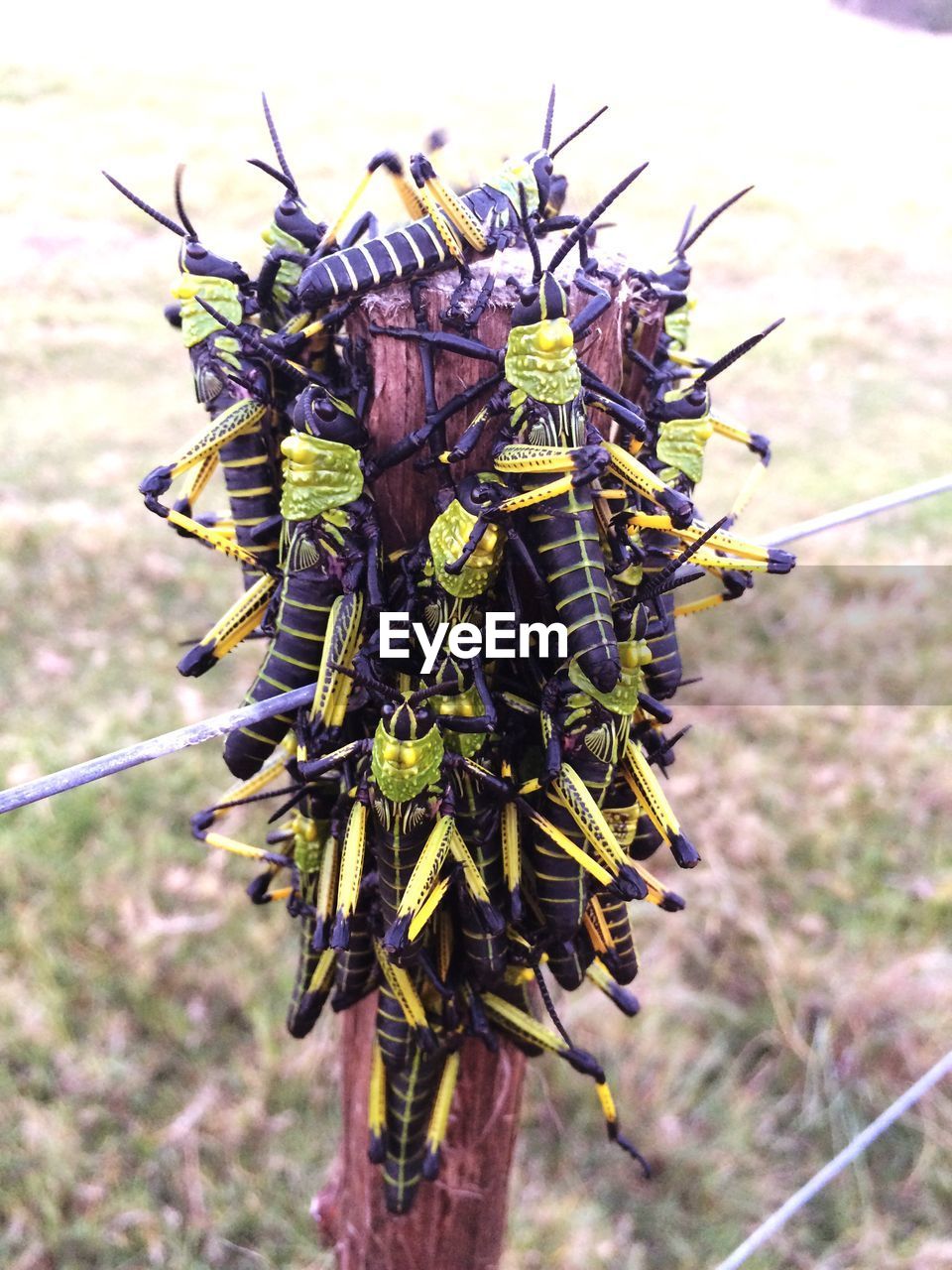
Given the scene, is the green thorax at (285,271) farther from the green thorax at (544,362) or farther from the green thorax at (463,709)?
the green thorax at (463,709)

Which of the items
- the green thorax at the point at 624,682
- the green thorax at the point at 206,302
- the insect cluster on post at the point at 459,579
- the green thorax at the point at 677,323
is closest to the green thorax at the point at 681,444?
the insect cluster on post at the point at 459,579

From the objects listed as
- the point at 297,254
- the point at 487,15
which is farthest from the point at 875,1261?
the point at 487,15

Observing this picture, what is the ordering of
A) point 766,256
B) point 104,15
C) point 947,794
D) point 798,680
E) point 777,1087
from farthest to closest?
→ point 104,15 → point 766,256 → point 798,680 → point 947,794 → point 777,1087

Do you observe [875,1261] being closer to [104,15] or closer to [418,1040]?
[418,1040]

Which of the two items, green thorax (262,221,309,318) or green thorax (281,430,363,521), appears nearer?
green thorax (281,430,363,521)

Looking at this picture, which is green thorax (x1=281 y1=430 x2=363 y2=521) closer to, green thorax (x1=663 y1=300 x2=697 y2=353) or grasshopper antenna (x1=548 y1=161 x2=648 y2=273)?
grasshopper antenna (x1=548 y1=161 x2=648 y2=273)

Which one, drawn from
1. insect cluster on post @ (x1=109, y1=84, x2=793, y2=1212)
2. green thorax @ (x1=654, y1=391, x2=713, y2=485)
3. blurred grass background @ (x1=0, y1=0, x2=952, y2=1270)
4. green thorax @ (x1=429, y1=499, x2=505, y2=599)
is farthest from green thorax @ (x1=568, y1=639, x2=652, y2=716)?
blurred grass background @ (x1=0, y1=0, x2=952, y2=1270)

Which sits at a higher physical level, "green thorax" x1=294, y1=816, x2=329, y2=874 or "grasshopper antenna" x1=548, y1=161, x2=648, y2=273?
"grasshopper antenna" x1=548, y1=161, x2=648, y2=273
